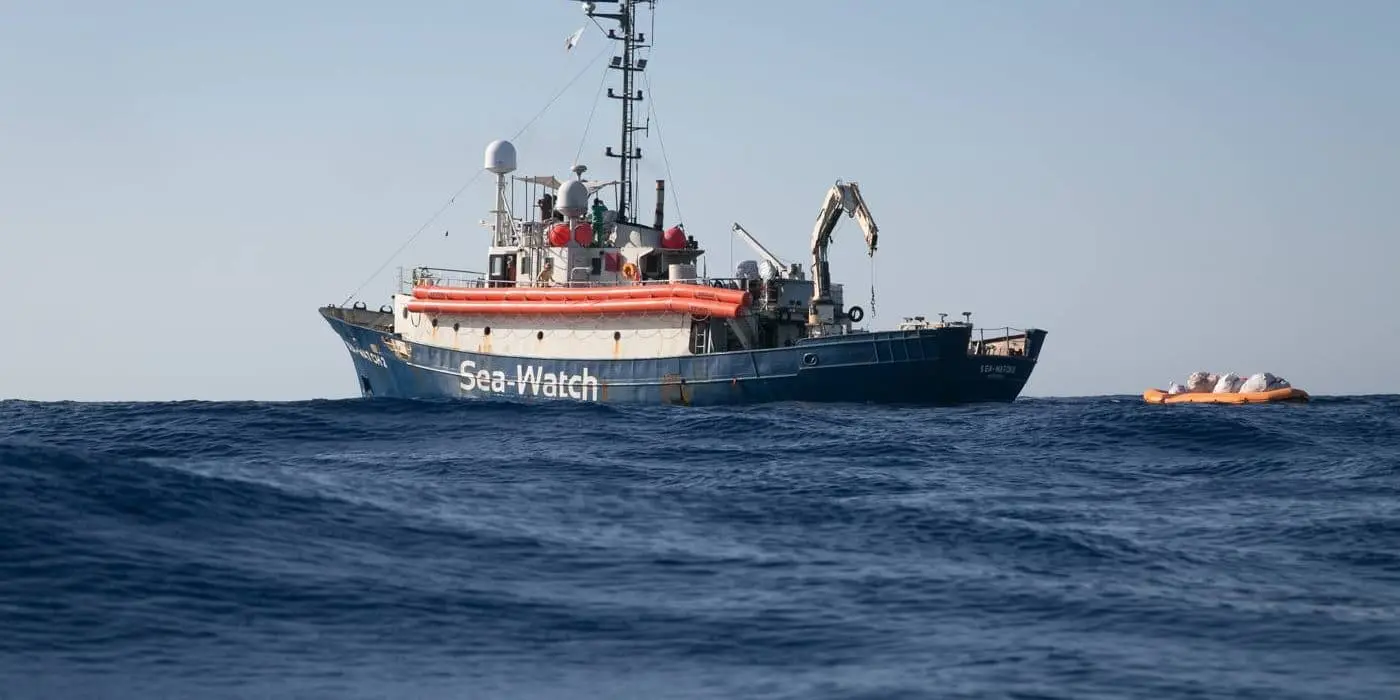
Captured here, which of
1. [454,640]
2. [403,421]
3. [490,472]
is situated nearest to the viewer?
[454,640]

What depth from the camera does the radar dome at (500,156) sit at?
51.8m

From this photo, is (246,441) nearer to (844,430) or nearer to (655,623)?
(844,430)

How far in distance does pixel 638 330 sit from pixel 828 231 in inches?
285

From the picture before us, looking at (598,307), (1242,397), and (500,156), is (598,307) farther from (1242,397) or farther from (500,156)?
(1242,397)

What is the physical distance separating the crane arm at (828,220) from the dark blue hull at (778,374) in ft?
14.9

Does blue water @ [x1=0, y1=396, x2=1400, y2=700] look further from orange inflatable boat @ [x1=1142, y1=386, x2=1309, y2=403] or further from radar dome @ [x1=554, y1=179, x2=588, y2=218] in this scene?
radar dome @ [x1=554, y1=179, x2=588, y2=218]

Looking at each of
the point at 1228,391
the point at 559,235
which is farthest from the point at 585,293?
the point at 1228,391

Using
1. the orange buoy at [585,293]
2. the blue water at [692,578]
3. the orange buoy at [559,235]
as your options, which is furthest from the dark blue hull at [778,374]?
the blue water at [692,578]

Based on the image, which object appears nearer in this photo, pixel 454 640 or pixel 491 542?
pixel 454 640

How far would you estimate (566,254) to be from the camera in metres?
49.2

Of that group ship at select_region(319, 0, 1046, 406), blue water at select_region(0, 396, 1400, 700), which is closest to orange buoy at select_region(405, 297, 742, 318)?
ship at select_region(319, 0, 1046, 406)

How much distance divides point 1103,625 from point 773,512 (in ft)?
21.3

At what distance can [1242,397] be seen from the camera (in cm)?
4266

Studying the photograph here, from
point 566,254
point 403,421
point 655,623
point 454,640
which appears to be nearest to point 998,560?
point 655,623
